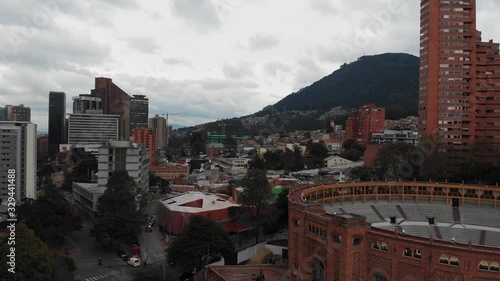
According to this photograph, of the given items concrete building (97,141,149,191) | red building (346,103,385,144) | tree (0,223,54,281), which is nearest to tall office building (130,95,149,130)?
red building (346,103,385,144)

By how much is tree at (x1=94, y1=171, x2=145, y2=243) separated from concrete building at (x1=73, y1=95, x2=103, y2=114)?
336ft

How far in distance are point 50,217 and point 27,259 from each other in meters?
16.7

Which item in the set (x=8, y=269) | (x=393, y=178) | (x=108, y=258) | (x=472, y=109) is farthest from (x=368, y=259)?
(x=472, y=109)

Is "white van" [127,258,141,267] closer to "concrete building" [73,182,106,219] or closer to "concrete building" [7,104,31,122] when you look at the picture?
"concrete building" [73,182,106,219]

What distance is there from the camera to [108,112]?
156m

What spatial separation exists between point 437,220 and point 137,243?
31.6 meters

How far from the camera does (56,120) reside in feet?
543

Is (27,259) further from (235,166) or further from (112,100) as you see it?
(112,100)

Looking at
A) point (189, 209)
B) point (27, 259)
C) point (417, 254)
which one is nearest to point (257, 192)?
point (189, 209)

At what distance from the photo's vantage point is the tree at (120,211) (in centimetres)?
4397

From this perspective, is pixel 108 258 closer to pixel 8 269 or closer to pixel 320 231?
pixel 8 269

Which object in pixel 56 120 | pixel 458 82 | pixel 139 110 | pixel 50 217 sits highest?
pixel 139 110

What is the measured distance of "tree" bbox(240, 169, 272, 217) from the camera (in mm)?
45812

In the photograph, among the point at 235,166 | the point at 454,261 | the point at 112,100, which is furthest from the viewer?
the point at 112,100
